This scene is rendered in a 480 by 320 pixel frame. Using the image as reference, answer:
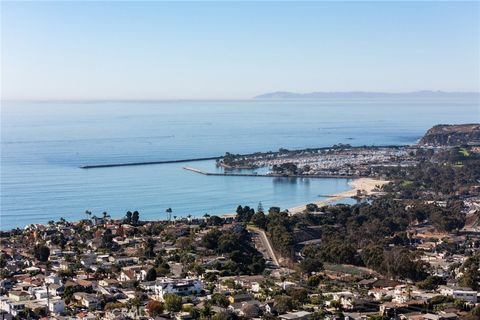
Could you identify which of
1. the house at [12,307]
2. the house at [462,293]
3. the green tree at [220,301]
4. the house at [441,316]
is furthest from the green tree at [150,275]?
the house at [462,293]

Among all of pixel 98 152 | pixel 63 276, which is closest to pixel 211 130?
pixel 98 152

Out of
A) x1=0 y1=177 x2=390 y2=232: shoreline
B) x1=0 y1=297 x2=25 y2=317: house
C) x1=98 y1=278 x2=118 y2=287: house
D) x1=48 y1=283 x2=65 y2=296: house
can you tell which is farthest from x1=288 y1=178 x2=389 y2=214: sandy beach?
x1=0 y1=297 x2=25 y2=317: house

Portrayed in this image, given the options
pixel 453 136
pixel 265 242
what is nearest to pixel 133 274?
pixel 265 242

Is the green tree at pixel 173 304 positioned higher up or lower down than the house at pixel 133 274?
higher up

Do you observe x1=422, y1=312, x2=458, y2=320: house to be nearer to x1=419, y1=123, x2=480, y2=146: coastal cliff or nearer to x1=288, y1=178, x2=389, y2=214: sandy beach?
x1=288, y1=178, x2=389, y2=214: sandy beach

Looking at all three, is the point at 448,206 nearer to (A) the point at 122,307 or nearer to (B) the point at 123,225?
(B) the point at 123,225

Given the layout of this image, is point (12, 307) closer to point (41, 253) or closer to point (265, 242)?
point (41, 253)

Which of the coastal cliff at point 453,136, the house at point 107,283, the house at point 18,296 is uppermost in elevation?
the coastal cliff at point 453,136

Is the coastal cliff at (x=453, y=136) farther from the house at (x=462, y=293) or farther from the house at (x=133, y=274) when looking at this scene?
the house at (x=133, y=274)
